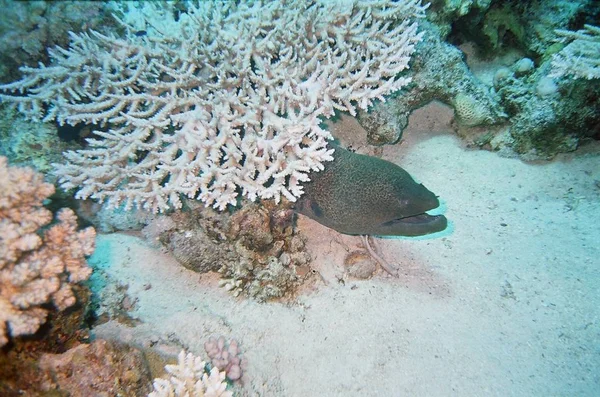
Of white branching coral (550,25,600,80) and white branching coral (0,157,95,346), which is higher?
white branching coral (0,157,95,346)

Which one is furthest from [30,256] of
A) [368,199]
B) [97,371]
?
[368,199]

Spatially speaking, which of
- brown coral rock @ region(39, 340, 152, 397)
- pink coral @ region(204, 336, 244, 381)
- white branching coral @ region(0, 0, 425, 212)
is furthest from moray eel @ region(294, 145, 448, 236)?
brown coral rock @ region(39, 340, 152, 397)

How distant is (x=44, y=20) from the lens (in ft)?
10.9

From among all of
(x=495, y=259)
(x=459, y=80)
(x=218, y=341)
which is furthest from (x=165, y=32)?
(x=495, y=259)

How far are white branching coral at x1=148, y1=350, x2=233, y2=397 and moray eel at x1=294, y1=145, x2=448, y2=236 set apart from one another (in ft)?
5.55

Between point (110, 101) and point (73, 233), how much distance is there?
1463 millimetres

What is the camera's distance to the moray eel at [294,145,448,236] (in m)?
2.90

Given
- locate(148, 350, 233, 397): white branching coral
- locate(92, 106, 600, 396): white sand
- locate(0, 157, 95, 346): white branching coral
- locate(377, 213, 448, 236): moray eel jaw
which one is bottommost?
locate(92, 106, 600, 396): white sand

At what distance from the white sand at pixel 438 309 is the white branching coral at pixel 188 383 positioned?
1.15ft

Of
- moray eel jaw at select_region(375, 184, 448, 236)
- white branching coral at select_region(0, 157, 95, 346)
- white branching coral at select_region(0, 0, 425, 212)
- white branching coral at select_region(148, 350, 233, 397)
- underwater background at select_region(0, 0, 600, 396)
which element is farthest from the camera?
moray eel jaw at select_region(375, 184, 448, 236)

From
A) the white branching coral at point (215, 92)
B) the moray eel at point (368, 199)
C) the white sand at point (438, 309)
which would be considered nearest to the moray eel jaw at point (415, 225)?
the moray eel at point (368, 199)

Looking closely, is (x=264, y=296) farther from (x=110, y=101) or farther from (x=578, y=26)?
(x=578, y=26)

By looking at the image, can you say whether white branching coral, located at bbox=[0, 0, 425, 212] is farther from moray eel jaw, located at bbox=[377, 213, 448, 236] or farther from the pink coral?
the pink coral

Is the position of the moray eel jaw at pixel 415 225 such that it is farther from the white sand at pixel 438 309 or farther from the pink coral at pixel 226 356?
the pink coral at pixel 226 356
